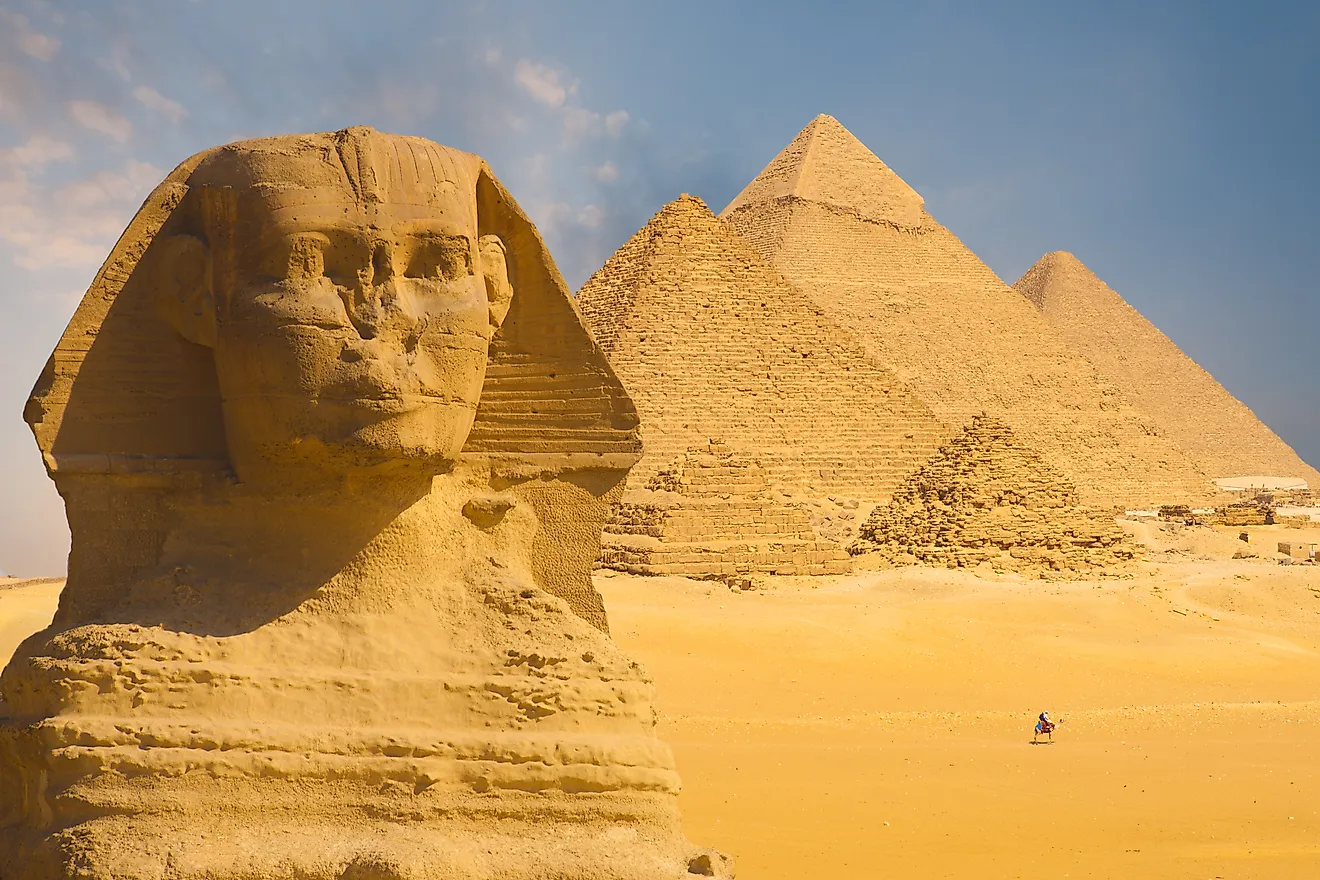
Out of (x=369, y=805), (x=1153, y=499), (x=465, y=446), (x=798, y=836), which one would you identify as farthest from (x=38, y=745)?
(x=1153, y=499)

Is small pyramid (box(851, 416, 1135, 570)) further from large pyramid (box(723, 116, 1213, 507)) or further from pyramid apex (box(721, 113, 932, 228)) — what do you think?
pyramid apex (box(721, 113, 932, 228))

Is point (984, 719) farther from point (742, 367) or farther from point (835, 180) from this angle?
point (835, 180)

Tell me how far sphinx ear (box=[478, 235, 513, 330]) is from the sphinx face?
0.70ft

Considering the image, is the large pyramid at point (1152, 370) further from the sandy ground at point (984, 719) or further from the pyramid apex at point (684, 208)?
the sandy ground at point (984, 719)

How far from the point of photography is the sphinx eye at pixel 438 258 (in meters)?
3.44

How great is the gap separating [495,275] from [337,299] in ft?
1.63

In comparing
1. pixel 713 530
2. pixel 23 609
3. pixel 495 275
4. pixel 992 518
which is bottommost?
pixel 495 275

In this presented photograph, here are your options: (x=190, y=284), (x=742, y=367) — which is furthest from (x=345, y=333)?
(x=742, y=367)

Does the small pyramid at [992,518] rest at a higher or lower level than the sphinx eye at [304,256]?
higher

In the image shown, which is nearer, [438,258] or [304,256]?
[304,256]

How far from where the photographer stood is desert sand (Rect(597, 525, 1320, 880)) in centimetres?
642

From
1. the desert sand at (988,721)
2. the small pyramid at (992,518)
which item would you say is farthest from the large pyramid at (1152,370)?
the desert sand at (988,721)

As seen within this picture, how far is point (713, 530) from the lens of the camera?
25172mm

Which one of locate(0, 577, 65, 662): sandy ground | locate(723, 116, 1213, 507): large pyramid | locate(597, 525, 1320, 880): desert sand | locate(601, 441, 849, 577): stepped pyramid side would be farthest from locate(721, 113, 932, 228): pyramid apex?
locate(0, 577, 65, 662): sandy ground
